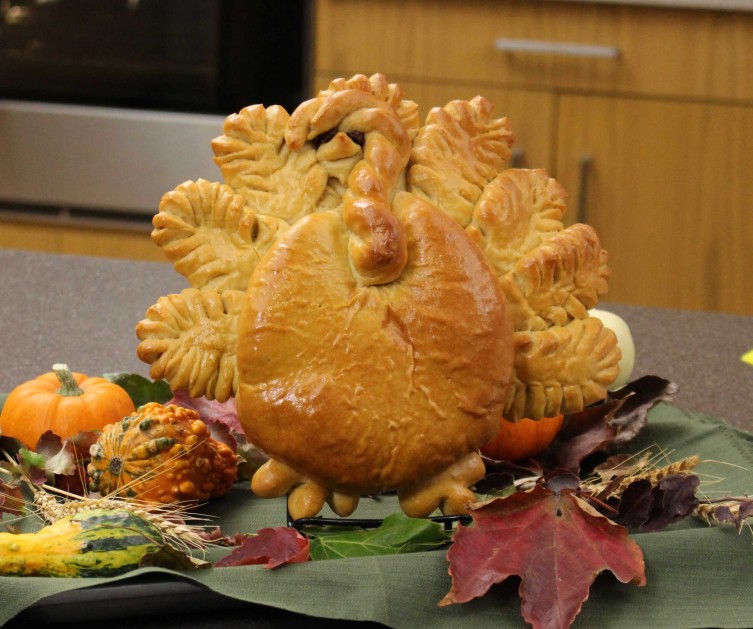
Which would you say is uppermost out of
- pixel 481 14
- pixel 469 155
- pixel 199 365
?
pixel 481 14

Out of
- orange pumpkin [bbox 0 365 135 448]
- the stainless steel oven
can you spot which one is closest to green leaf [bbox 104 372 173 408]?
orange pumpkin [bbox 0 365 135 448]

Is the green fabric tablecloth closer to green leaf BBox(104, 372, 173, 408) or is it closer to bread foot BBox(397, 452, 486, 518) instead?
bread foot BBox(397, 452, 486, 518)

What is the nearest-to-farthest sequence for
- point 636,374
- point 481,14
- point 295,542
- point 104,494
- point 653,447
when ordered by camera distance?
point 295,542 < point 104,494 < point 653,447 < point 636,374 < point 481,14

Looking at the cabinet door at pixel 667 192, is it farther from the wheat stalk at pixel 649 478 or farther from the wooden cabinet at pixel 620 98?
the wheat stalk at pixel 649 478

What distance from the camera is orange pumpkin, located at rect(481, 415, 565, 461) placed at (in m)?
0.88

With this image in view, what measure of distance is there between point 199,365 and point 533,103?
1.66 metres

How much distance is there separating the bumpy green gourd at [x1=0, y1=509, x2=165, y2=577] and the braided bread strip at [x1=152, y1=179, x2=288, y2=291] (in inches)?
6.3

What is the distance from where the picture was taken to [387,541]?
70 centimetres

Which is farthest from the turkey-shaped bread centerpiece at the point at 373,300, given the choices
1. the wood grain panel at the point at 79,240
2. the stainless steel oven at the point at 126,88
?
the wood grain panel at the point at 79,240

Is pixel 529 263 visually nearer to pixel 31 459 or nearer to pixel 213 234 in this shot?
pixel 213 234

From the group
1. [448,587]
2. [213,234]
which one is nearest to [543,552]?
[448,587]

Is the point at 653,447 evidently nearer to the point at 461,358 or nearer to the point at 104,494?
the point at 461,358

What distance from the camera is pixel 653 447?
36.6 inches

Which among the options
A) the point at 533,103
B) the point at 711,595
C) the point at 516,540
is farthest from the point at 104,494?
the point at 533,103
